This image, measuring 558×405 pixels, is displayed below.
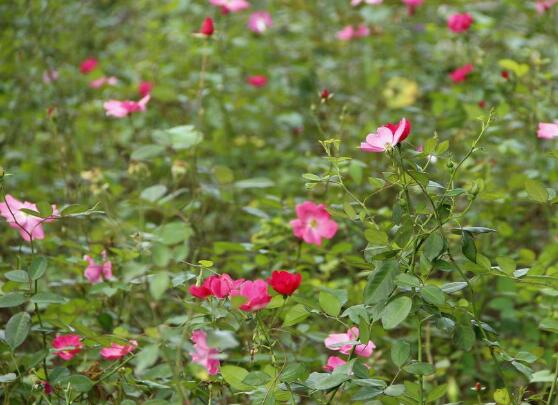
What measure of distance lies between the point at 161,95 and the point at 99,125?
0.82m

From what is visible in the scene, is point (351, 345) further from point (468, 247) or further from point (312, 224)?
point (312, 224)

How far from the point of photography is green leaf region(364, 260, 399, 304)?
48.9 inches

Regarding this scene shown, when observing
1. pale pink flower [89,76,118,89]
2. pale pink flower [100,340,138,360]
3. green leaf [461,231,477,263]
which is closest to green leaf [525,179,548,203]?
green leaf [461,231,477,263]

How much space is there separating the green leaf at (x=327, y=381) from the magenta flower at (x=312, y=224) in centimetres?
59

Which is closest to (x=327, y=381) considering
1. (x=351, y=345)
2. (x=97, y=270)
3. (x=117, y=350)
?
(x=351, y=345)

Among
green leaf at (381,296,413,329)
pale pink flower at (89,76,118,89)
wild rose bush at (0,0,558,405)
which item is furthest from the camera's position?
pale pink flower at (89,76,118,89)

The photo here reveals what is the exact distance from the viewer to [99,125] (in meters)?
3.37

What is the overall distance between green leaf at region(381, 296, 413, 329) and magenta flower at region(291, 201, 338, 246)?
60 cm

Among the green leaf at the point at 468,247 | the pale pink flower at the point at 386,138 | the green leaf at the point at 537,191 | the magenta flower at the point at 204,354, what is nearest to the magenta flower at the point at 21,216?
the magenta flower at the point at 204,354

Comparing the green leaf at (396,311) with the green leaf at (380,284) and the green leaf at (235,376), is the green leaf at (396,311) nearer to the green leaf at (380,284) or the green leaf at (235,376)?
the green leaf at (380,284)

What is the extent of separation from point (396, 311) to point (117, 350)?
52 centimetres

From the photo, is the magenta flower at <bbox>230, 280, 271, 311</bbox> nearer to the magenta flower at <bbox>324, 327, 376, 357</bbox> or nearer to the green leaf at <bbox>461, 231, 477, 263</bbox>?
the magenta flower at <bbox>324, 327, 376, 357</bbox>

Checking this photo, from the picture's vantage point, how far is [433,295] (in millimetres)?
1229

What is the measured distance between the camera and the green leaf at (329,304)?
1.36 m
